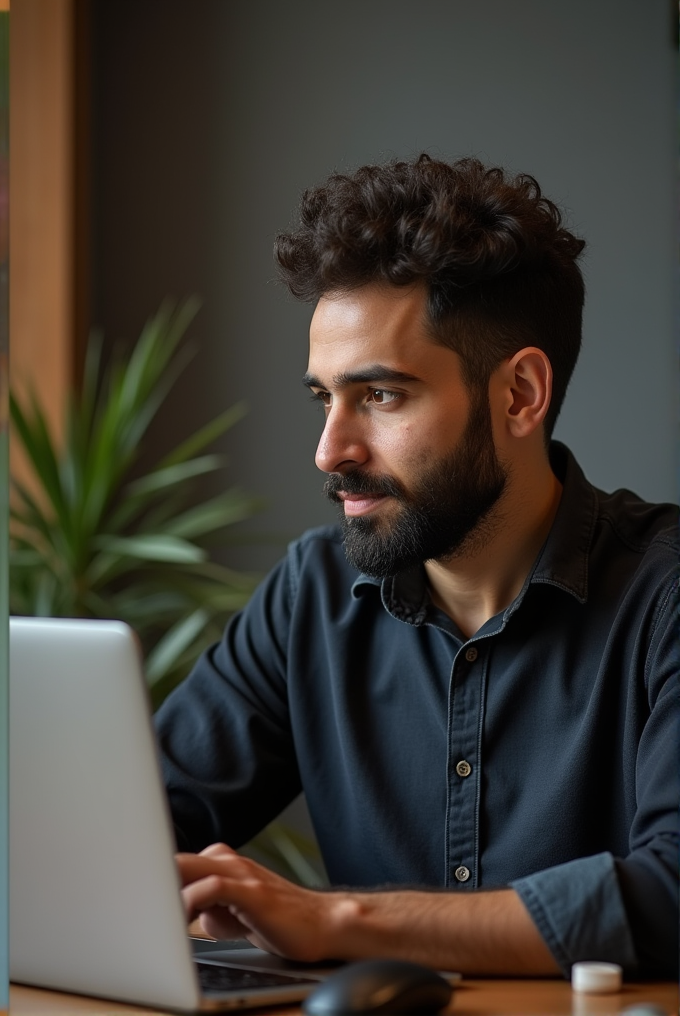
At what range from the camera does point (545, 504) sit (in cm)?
171

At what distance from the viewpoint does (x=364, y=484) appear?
1644 millimetres

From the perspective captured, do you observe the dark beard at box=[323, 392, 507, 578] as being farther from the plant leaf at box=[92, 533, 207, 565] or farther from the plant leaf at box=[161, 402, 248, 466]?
the plant leaf at box=[161, 402, 248, 466]

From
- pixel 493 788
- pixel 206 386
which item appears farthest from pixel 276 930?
pixel 206 386

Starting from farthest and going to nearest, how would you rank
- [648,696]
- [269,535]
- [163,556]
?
1. [269,535]
2. [163,556]
3. [648,696]

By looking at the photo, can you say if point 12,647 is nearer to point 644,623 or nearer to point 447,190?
point 644,623

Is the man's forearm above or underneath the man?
underneath

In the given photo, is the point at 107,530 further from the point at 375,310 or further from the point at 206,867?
the point at 206,867

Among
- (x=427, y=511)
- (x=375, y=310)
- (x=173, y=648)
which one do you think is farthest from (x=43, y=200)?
(x=427, y=511)

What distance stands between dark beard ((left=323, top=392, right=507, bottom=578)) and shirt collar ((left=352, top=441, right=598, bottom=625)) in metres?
0.05

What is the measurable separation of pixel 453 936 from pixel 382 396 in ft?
2.43

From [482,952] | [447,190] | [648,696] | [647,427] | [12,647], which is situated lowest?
[482,952]

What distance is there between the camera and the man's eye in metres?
1.62

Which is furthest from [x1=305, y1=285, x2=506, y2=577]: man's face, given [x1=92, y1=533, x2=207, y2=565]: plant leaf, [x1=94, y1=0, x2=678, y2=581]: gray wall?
[x1=94, y1=0, x2=678, y2=581]: gray wall

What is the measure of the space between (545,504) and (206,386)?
1798mm
